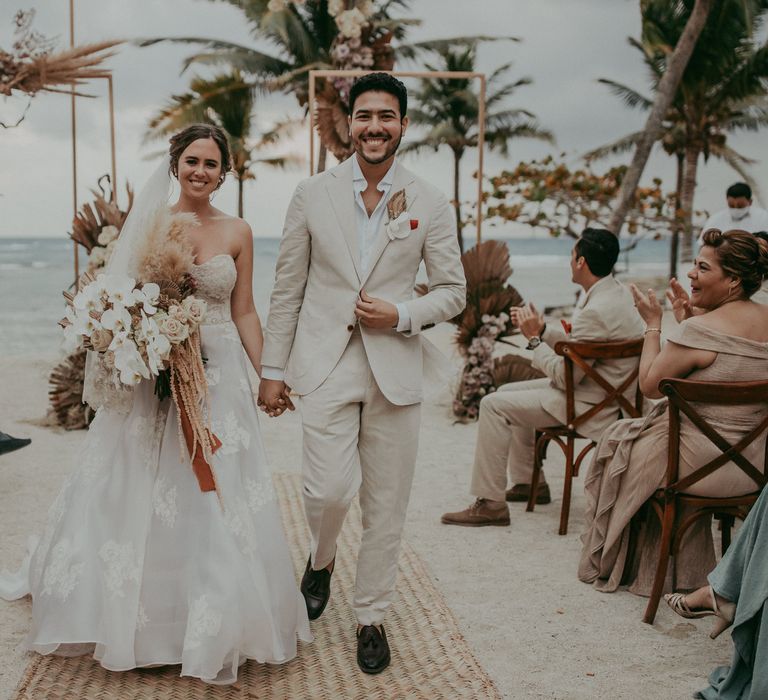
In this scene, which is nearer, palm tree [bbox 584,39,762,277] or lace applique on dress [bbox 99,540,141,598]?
lace applique on dress [bbox 99,540,141,598]

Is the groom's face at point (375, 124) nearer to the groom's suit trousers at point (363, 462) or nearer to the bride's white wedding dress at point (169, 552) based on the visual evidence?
the groom's suit trousers at point (363, 462)

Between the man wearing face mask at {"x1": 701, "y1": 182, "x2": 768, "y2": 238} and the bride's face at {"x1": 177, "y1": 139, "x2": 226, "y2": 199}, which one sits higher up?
the bride's face at {"x1": 177, "y1": 139, "x2": 226, "y2": 199}

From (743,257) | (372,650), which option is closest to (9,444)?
(372,650)

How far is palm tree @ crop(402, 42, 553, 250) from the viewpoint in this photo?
109 feet

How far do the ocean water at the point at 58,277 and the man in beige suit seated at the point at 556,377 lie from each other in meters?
12.5

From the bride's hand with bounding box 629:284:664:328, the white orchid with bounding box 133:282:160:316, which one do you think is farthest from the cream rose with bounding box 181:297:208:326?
the bride's hand with bounding box 629:284:664:328

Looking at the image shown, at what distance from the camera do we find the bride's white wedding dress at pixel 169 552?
3.21 metres

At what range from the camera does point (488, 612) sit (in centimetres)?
402

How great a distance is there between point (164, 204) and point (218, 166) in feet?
1.27

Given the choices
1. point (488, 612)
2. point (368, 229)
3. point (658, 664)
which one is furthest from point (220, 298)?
point (658, 664)

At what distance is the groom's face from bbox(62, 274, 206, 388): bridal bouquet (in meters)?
0.85

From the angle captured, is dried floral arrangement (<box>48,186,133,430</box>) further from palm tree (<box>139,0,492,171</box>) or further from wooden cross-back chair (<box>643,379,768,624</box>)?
palm tree (<box>139,0,492,171</box>)

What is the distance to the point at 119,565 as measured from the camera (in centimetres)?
329

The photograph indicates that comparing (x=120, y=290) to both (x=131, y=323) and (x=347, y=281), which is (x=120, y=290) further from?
(x=347, y=281)
